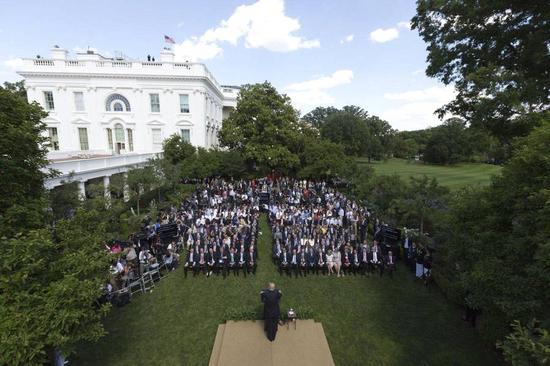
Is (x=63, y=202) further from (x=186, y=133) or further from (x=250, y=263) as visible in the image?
(x=186, y=133)

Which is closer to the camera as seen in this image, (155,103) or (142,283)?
(142,283)

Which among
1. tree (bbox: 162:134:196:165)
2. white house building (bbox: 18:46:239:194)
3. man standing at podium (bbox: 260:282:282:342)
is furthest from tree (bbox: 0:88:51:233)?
white house building (bbox: 18:46:239:194)

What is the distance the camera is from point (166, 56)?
38.3 meters

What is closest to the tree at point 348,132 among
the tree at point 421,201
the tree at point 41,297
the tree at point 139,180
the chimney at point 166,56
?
the chimney at point 166,56

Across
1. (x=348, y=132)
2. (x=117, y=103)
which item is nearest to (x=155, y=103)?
(x=117, y=103)

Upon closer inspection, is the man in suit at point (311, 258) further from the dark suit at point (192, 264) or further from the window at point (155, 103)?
the window at point (155, 103)

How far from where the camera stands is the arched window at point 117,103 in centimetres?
3797

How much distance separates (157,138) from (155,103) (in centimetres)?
458

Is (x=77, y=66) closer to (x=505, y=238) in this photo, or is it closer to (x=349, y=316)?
(x=349, y=316)

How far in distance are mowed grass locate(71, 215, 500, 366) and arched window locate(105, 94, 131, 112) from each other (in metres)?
32.5

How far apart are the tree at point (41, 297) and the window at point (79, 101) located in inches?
1538

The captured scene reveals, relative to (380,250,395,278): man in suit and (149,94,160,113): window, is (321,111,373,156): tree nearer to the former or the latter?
(149,94,160,113): window

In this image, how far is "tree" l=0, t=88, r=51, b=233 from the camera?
6.82 m

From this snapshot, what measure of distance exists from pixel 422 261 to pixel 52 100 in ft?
146
